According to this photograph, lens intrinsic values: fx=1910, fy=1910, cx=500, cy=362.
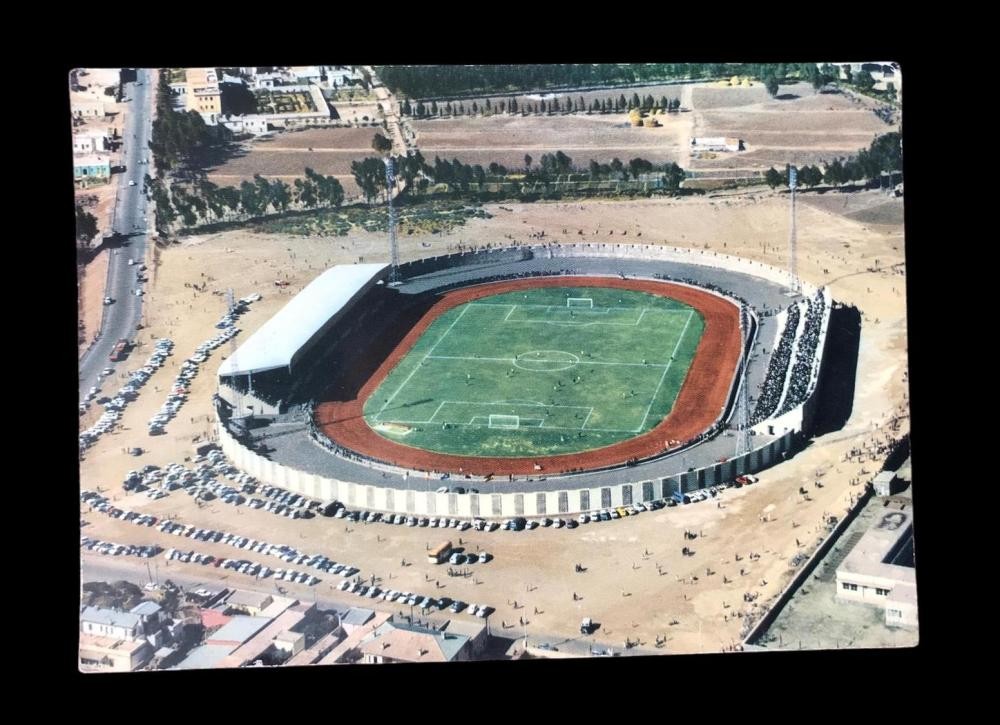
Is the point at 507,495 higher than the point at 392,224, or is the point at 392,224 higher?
the point at 392,224

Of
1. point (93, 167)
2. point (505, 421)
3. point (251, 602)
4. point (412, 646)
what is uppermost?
point (93, 167)

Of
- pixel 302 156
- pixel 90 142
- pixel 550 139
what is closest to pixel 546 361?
pixel 550 139

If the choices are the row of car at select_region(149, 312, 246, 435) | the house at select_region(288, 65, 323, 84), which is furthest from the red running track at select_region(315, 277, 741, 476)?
the house at select_region(288, 65, 323, 84)

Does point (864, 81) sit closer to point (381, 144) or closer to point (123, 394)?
point (381, 144)

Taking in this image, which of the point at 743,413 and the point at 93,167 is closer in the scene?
the point at 743,413

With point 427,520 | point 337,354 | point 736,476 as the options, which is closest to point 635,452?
point 736,476

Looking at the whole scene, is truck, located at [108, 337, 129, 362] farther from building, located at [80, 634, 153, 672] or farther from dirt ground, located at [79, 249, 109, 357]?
building, located at [80, 634, 153, 672]

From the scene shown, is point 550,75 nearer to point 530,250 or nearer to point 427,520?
point 530,250
